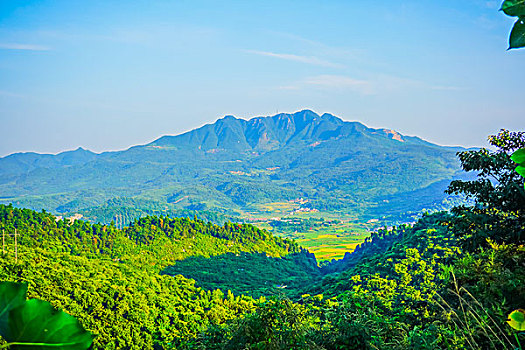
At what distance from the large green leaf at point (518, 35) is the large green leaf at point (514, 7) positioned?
0.01 m

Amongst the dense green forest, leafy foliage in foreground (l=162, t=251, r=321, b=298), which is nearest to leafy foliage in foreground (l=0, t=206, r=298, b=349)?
the dense green forest

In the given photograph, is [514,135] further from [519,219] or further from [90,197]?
[90,197]

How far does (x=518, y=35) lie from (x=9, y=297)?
0.62 meters

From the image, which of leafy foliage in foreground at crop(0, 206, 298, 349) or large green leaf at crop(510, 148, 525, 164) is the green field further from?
large green leaf at crop(510, 148, 525, 164)

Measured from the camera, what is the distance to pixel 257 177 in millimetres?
142250

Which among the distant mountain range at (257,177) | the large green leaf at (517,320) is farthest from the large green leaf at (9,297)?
the distant mountain range at (257,177)

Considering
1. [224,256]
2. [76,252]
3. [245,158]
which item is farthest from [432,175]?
[76,252]

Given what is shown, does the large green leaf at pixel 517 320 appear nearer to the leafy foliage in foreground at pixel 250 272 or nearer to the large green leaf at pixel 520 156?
the large green leaf at pixel 520 156

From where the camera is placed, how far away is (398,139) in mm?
179625

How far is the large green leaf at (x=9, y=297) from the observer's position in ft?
1.08

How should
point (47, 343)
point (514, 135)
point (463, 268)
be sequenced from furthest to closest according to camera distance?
point (514, 135)
point (463, 268)
point (47, 343)

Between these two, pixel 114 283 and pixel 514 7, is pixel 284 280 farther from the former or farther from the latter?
pixel 514 7

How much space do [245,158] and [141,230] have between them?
5787 inches

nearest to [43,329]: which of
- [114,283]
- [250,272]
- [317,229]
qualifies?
[114,283]
